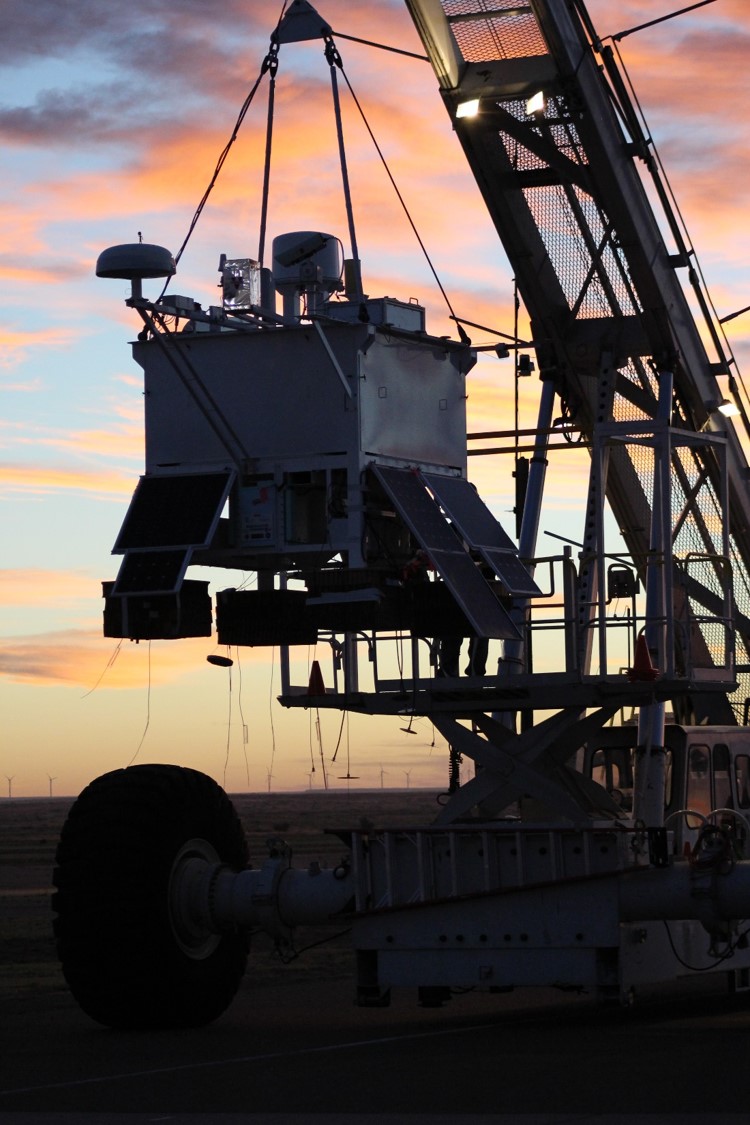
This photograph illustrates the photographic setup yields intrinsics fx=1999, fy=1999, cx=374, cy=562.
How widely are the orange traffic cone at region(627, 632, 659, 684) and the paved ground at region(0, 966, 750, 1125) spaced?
10.3 feet

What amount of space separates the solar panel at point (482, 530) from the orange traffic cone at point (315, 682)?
→ 1956mm

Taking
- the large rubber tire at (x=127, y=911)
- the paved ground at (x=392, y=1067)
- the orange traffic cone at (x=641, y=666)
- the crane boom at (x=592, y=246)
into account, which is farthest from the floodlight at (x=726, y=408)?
the large rubber tire at (x=127, y=911)

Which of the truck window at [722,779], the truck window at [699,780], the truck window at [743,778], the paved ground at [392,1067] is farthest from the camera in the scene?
the truck window at [743,778]

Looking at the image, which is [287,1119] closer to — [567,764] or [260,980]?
[567,764]

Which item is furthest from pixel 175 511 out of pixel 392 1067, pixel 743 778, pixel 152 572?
pixel 743 778

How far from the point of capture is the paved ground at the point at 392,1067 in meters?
13.0

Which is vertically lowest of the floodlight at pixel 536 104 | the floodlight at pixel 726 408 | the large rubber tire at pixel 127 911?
the large rubber tire at pixel 127 911

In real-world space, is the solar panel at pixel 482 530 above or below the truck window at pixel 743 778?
above

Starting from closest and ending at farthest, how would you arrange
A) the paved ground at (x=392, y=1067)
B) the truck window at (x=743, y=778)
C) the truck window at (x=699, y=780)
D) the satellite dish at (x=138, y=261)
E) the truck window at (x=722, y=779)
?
1. the paved ground at (x=392, y=1067)
2. the satellite dish at (x=138, y=261)
3. the truck window at (x=699, y=780)
4. the truck window at (x=722, y=779)
5. the truck window at (x=743, y=778)

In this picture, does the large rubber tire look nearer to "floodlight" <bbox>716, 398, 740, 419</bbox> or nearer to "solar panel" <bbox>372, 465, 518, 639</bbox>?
"solar panel" <bbox>372, 465, 518, 639</bbox>

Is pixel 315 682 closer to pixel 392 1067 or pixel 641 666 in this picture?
pixel 641 666

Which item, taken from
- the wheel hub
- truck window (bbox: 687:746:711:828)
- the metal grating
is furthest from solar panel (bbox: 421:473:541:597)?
the metal grating

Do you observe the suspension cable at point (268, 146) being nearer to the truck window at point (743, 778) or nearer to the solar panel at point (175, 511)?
the solar panel at point (175, 511)

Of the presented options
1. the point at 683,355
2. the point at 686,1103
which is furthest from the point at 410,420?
the point at 686,1103
